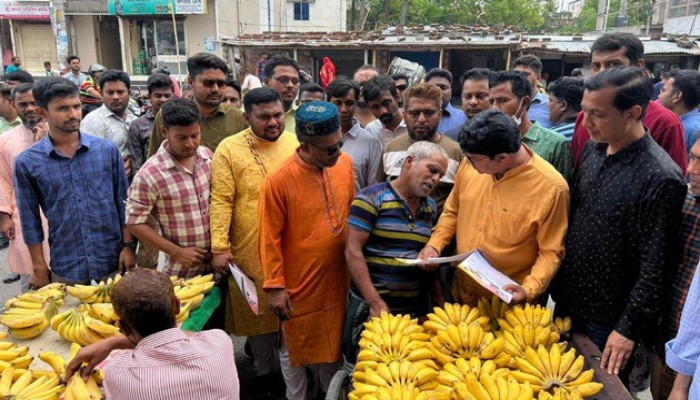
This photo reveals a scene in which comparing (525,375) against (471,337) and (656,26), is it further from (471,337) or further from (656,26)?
(656,26)

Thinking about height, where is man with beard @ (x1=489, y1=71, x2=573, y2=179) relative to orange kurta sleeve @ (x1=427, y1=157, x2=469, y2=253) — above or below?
above

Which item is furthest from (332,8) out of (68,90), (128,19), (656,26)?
(68,90)

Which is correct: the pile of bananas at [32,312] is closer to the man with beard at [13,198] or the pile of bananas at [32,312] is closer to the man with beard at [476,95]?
the man with beard at [13,198]

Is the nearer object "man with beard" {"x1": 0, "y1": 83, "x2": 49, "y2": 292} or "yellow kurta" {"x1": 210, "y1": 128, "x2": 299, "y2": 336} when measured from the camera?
"yellow kurta" {"x1": 210, "y1": 128, "x2": 299, "y2": 336}

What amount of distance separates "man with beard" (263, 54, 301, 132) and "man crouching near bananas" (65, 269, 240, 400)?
9.84ft

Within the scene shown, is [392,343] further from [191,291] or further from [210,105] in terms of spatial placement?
[210,105]

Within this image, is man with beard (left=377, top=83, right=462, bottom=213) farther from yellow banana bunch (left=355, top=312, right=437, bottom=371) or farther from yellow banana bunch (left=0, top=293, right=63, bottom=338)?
yellow banana bunch (left=0, top=293, right=63, bottom=338)

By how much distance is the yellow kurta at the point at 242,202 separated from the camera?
3.28 metres

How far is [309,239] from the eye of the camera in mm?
3004

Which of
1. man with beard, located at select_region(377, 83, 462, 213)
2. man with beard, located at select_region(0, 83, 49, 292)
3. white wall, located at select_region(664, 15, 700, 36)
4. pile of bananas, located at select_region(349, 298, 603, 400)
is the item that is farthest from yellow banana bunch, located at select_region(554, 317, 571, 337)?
white wall, located at select_region(664, 15, 700, 36)

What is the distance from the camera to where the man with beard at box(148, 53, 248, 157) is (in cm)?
389

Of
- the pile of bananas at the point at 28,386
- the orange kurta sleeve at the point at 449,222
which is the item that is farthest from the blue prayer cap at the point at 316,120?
the pile of bananas at the point at 28,386

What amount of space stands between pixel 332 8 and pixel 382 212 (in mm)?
31960

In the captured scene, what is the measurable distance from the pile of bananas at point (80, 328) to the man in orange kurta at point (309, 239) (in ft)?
2.99
